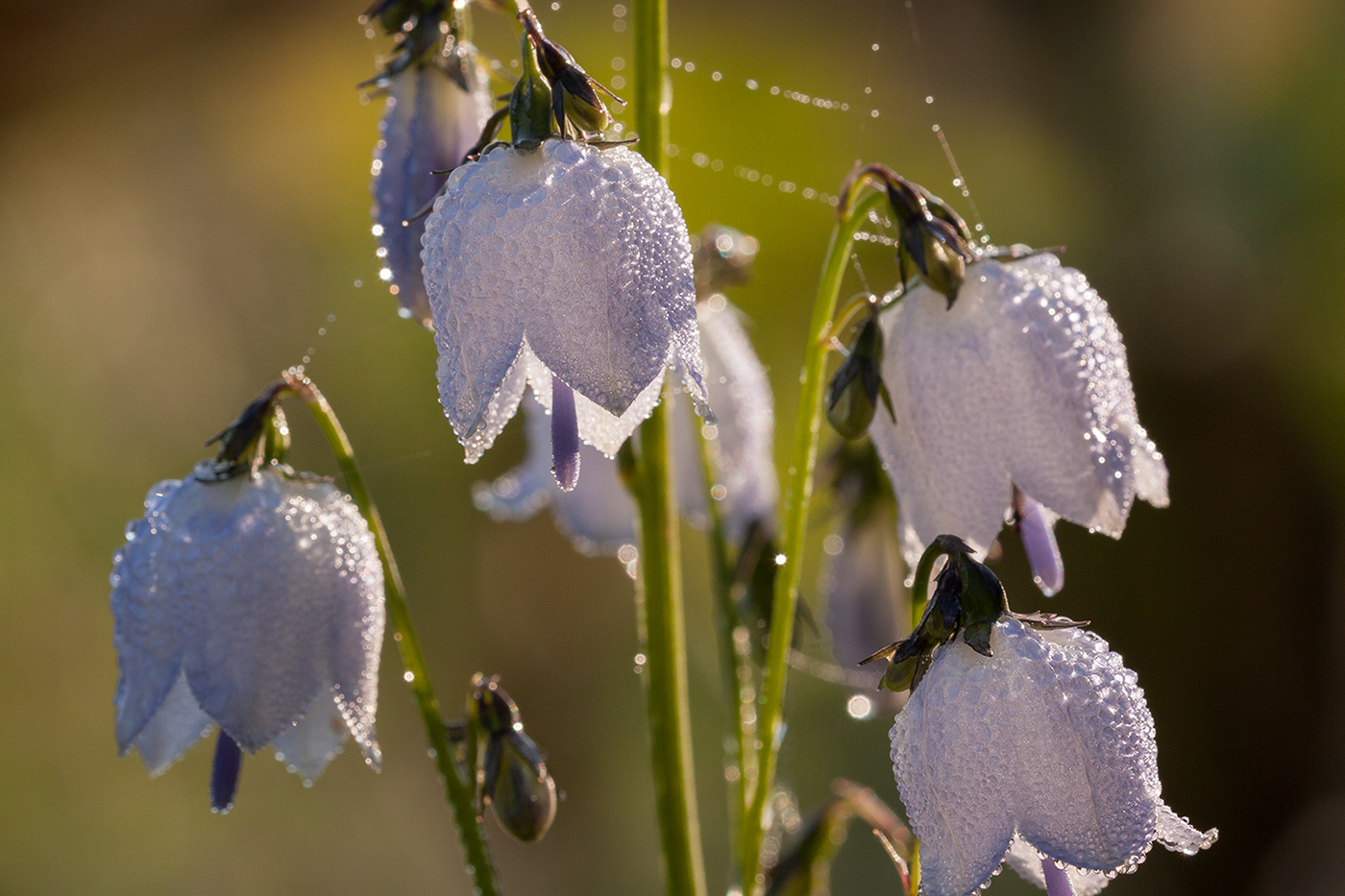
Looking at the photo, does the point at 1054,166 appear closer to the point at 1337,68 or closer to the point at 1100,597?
the point at 1337,68

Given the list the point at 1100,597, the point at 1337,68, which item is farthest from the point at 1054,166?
the point at 1100,597

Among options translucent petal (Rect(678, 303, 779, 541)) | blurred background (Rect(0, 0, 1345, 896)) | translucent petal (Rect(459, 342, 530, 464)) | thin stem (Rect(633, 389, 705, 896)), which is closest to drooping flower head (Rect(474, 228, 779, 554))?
translucent petal (Rect(678, 303, 779, 541))

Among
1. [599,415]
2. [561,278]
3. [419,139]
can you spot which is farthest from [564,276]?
[419,139]

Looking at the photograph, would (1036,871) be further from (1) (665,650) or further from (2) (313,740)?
(2) (313,740)

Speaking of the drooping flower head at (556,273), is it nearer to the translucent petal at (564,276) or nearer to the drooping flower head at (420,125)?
the translucent petal at (564,276)

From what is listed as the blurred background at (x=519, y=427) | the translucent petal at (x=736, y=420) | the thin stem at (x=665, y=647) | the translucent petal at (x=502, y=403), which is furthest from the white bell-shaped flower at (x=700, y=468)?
the blurred background at (x=519, y=427)

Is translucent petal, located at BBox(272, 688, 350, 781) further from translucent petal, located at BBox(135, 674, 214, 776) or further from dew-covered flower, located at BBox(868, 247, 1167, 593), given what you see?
dew-covered flower, located at BBox(868, 247, 1167, 593)
